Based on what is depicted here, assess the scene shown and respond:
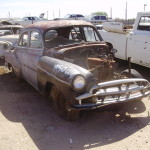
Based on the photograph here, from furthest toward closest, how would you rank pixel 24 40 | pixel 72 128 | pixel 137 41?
pixel 137 41 → pixel 24 40 → pixel 72 128

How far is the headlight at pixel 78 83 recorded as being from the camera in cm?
389

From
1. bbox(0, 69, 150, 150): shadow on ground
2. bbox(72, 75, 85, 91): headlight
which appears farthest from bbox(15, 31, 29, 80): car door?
bbox(72, 75, 85, 91): headlight

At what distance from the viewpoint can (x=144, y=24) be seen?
730cm

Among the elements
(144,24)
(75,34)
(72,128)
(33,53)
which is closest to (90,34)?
(75,34)

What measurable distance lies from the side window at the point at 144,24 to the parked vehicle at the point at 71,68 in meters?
1.82

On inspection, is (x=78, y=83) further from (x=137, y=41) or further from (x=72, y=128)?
(x=137, y=41)

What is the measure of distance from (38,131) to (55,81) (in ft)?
2.72

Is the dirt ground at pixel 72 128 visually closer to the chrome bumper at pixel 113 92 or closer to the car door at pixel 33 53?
the chrome bumper at pixel 113 92

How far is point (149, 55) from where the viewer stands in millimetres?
6719

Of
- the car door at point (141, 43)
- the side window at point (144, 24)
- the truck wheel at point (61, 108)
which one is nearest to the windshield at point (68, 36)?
the truck wheel at point (61, 108)

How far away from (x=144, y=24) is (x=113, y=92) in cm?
385

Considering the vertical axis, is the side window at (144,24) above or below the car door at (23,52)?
above

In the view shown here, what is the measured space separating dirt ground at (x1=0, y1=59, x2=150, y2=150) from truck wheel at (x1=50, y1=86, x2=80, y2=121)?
0.40 ft

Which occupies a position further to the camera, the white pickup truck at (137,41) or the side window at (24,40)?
the white pickup truck at (137,41)
